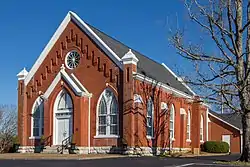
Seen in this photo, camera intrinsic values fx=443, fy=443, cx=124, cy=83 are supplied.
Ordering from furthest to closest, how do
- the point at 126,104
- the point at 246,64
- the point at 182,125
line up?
the point at 182,125 → the point at 126,104 → the point at 246,64

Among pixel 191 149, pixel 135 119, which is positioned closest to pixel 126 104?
pixel 135 119

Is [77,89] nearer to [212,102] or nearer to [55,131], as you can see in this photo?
[55,131]

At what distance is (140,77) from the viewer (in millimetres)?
35625

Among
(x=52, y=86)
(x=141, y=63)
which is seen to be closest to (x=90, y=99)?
(x=52, y=86)

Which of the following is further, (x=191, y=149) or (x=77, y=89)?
(x=191, y=149)

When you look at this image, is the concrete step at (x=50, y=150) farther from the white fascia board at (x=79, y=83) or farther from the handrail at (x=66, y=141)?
the white fascia board at (x=79, y=83)

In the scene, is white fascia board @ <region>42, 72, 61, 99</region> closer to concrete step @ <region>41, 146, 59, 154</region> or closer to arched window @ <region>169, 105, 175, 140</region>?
concrete step @ <region>41, 146, 59, 154</region>

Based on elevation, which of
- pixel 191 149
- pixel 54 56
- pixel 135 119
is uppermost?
pixel 54 56

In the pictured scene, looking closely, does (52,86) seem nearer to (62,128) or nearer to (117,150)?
(62,128)

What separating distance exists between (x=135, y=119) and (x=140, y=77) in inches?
135

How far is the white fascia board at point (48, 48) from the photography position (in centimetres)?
3922

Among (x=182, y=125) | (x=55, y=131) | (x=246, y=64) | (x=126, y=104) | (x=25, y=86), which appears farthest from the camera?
(x=182, y=125)

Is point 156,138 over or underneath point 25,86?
underneath

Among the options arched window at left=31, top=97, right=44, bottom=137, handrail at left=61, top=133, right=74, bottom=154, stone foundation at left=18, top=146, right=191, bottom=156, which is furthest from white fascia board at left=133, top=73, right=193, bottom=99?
arched window at left=31, top=97, right=44, bottom=137
